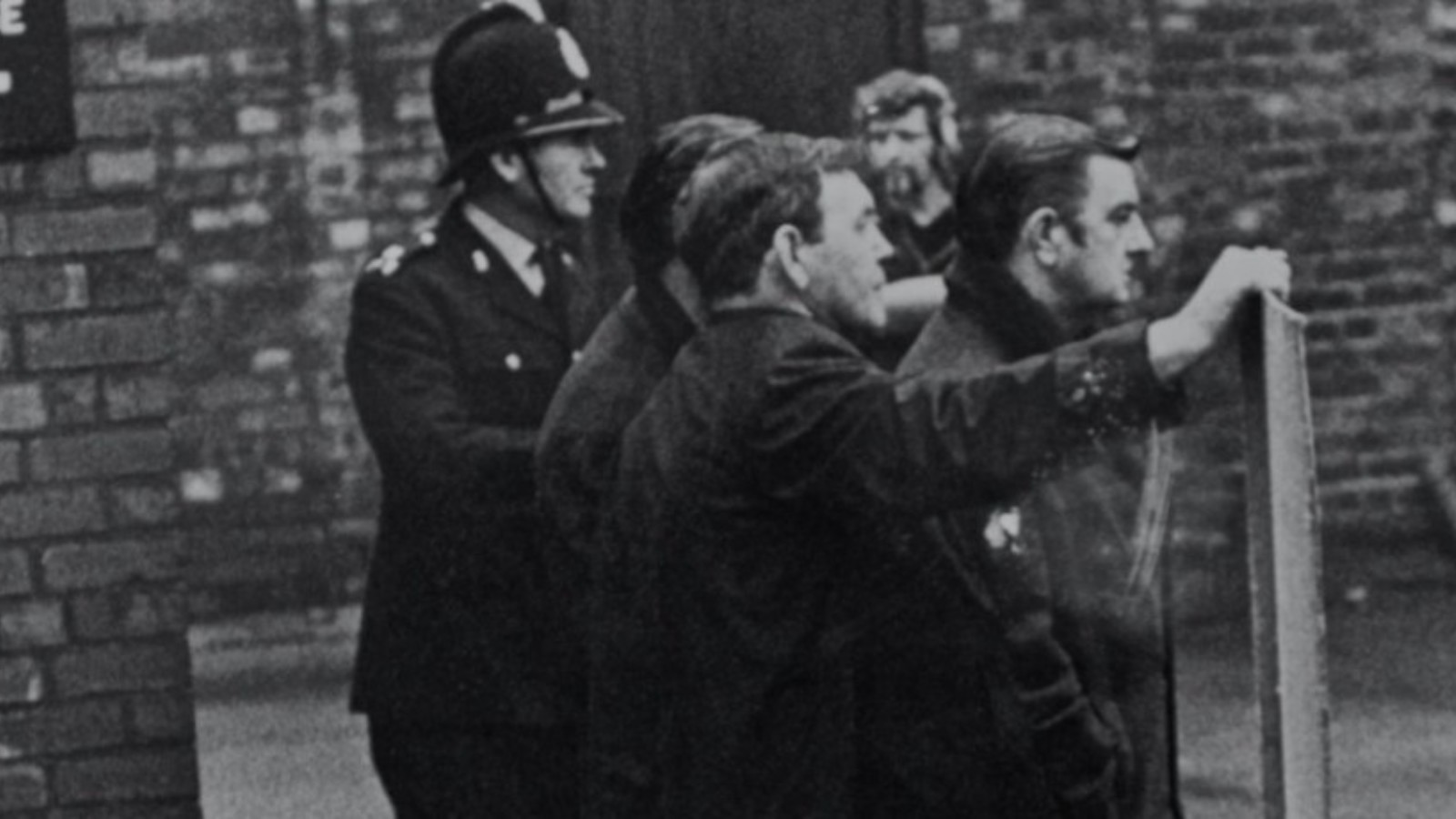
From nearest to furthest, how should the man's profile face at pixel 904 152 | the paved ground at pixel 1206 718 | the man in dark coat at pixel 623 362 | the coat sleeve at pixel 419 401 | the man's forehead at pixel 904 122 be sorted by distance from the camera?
the man in dark coat at pixel 623 362 < the coat sleeve at pixel 419 401 < the man's profile face at pixel 904 152 < the man's forehead at pixel 904 122 < the paved ground at pixel 1206 718

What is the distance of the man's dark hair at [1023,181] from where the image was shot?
17.4 ft

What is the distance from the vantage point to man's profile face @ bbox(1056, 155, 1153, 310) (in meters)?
5.30

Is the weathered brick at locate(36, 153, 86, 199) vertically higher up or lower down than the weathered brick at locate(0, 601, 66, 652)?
higher up

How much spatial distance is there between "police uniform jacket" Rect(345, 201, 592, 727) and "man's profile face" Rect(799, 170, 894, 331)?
1303 mm

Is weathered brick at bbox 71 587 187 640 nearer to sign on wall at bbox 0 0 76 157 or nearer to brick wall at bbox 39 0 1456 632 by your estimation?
sign on wall at bbox 0 0 76 157

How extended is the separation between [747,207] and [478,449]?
137cm

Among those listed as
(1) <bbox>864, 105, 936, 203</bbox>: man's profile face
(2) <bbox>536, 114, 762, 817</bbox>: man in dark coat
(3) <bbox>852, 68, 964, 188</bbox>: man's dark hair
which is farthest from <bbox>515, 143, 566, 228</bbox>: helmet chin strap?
(3) <bbox>852, 68, 964, 188</bbox>: man's dark hair

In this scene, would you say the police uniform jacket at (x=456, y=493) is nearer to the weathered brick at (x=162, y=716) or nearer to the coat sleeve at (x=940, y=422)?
the weathered brick at (x=162, y=716)

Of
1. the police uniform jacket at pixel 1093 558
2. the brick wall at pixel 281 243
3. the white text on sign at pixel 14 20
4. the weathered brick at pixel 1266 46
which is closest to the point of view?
the police uniform jacket at pixel 1093 558

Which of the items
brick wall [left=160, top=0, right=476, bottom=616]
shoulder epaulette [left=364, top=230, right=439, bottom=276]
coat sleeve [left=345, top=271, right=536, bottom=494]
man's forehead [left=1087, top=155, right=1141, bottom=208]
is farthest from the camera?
brick wall [left=160, top=0, right=476, bottom=616]

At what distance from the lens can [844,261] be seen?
502 cm

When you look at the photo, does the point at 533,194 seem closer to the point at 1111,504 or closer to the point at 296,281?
the point at 1111,504

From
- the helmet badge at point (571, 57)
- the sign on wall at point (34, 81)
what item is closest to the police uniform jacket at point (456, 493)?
the helmet badge at point (571, 57)

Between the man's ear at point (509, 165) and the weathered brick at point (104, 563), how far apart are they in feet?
3.04
